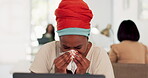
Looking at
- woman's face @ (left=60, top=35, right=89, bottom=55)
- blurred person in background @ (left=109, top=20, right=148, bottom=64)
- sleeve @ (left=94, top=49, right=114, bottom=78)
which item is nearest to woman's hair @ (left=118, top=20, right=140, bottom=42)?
blurred person in background @ (left=109, top=20, right=148, bottom=64)

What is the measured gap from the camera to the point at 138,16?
567 cm

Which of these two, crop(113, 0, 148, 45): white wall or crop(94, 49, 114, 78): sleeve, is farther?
crop(113, 0, 148, 45): white wall

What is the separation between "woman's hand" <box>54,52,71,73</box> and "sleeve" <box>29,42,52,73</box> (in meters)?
0.14

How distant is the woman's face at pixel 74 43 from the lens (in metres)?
1.27

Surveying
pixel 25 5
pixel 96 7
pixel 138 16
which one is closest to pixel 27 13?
pixel 25 5

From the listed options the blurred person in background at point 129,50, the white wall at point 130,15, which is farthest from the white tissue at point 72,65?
the white wall at point 130,15

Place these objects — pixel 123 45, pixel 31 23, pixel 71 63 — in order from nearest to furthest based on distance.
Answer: pixel 71 63 → pixel 123 45 → pixel 31 23

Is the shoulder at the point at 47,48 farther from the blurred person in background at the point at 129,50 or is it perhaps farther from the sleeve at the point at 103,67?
the blurred person in background at the point at 129,50

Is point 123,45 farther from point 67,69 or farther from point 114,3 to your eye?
point 114,3

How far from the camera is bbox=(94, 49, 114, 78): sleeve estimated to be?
1354 mm

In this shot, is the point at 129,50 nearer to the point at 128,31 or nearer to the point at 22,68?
the point at 128,31

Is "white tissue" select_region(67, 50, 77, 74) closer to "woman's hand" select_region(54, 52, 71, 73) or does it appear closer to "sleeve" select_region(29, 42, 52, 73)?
"woman's hand" select_region(54, 52, 71, 73)

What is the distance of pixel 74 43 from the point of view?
1271 mm

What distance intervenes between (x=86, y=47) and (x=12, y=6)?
796 centimetres
